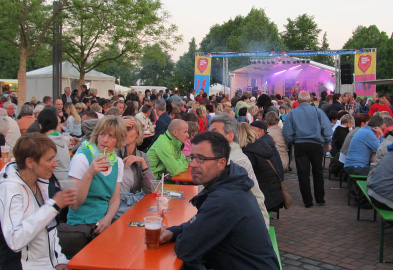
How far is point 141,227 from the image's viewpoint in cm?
312

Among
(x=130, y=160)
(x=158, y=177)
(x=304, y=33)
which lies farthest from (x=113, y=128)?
(x=304, y=33)

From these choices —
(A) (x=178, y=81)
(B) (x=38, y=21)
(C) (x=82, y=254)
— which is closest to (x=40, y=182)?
(C) (x=82, y=254)

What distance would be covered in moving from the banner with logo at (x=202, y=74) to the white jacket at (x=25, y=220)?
2313cm

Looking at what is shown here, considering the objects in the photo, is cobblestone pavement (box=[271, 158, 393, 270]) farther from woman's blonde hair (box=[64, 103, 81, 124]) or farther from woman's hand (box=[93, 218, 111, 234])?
woman's blonde hair (box=[64, 103, 81, 124])

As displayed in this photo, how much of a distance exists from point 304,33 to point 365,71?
4129 cm

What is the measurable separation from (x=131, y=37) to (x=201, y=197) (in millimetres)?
18074

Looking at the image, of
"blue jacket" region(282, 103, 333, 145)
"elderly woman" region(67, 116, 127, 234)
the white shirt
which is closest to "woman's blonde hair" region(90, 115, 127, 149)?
"elderly woman" region(67, 116, 127, 234)

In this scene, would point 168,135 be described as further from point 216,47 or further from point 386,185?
point 216,47

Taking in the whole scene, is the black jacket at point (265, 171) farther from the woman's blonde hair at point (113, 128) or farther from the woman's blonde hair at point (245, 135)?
the woman's blonde hair at point (113, 128)

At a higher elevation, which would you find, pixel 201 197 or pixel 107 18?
pixel 107 18

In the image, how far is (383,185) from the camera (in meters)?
4.90

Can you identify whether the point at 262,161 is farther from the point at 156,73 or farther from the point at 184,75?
the point at 156,73

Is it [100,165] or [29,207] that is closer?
[29,207]

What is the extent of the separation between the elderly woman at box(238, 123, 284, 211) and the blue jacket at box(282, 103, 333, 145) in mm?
2190
